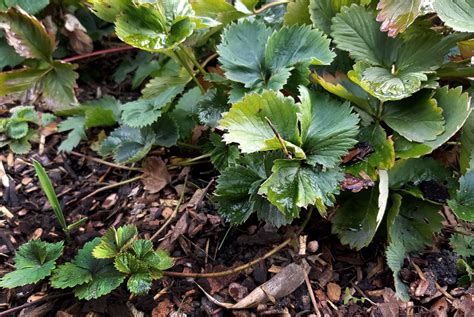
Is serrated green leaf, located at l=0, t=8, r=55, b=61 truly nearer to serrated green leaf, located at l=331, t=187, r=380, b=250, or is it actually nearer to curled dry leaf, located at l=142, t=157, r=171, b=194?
curled dry leaf, located at l=142, t=157, r=171, b=194

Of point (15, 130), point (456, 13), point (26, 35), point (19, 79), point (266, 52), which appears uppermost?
point (456, 13)

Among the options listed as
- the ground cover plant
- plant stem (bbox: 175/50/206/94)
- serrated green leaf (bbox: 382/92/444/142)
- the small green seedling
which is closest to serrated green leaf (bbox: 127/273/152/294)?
the ground cover plant

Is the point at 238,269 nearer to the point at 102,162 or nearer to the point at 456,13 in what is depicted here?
the point at 102,162

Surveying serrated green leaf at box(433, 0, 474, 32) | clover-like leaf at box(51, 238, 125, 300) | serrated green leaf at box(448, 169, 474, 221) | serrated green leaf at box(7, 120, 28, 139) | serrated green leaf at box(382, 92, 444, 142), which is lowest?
clover-like leaf at box(51, 238, 125, 300)

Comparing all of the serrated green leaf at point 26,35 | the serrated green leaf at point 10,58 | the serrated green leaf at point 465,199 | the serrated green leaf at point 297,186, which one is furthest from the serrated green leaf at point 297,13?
the serrated green leaf at point 10,58

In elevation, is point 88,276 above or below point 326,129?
below

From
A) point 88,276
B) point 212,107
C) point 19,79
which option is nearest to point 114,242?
point 88,276
